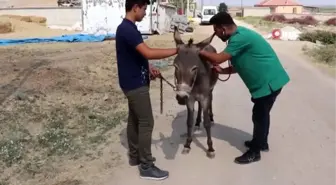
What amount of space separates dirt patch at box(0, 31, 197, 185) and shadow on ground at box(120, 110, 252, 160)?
62 cm

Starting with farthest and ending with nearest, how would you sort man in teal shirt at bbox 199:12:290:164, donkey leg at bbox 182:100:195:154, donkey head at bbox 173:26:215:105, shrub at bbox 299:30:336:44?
shrub at bbox 299:30:336:44 → donkey leg at bbox 182:100:195:154 → man in teal shirt at bbox 199:12:290:164 → donkey head at bbox 173:26:215:105

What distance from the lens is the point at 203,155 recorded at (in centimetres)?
624

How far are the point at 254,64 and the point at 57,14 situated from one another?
1274 inches

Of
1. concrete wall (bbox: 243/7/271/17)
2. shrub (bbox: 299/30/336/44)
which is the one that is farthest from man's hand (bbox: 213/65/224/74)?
concrete wall (bbox: 243/7/271/17)

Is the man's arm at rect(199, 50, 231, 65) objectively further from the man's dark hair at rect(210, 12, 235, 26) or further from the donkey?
the man's dark hair at rect(210, 12, 235, 26)

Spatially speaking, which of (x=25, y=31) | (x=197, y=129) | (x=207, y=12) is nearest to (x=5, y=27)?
(x=25, y=31)

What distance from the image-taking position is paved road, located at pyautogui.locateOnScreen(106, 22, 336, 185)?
5457mm

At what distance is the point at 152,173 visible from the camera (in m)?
5.38

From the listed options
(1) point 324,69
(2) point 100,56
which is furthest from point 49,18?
(1) point 324,69

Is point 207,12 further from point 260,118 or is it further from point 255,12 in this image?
point 260,118

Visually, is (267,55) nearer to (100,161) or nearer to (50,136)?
(100,161)

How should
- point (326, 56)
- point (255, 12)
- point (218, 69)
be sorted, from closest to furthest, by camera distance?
point (218, 69) → point (326, 56) → point (255, 12)

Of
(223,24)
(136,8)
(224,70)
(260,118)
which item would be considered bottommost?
(260,118)

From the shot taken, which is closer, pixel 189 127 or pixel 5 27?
pixel 189 127
